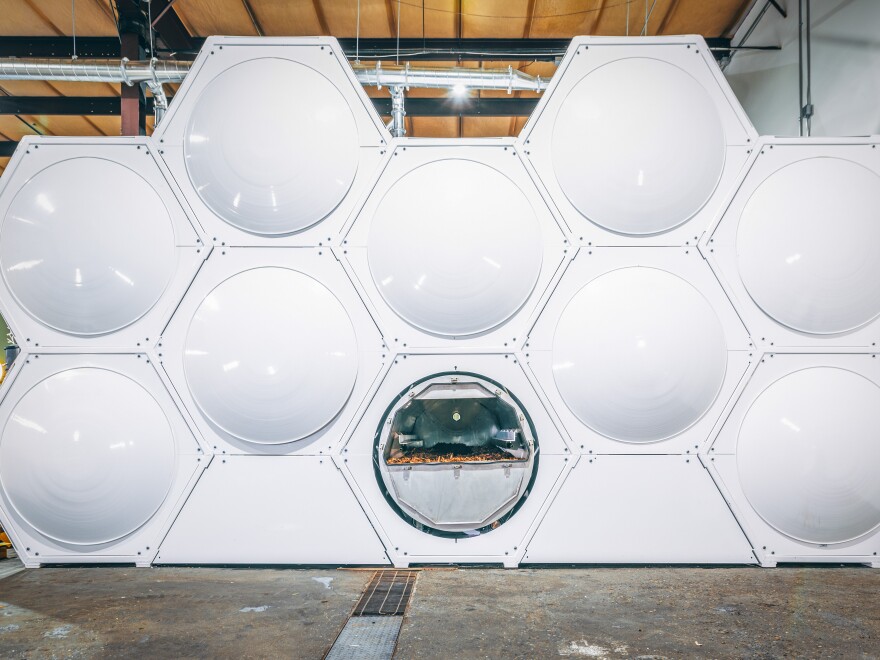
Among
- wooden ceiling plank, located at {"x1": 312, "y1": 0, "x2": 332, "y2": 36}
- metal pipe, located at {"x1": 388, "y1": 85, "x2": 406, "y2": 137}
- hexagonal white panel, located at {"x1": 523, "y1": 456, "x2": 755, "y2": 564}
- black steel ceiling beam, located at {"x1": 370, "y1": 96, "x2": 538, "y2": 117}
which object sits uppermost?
wooden ceiling plank, located at {"x1": 312, "y1": 0, "x2": 332, "y2": 36}

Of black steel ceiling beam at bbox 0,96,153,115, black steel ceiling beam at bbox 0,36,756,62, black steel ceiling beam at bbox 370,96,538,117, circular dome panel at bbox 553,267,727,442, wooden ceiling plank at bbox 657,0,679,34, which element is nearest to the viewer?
circular dome panel at bbox 553,267,727,442

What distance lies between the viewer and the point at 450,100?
4.86 meters

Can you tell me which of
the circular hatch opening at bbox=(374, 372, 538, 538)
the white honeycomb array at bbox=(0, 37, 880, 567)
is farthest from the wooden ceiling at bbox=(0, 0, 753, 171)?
the circular hatch opening at bbox=(374, 372, 538, 538)

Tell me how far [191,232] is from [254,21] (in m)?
2.42

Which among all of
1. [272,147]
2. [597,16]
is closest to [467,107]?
[597,16]

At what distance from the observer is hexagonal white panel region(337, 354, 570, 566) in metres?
2.30

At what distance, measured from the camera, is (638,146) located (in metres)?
2.25

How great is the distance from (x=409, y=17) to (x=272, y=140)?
230cm

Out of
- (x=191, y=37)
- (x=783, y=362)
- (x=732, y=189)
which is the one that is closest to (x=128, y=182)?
(x=191, y=37)

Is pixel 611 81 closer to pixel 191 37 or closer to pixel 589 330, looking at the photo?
pixel 589 330

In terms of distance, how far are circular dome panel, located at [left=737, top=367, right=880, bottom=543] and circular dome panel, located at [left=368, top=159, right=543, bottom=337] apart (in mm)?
1251

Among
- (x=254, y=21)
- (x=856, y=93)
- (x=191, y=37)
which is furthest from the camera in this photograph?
(x=191, y=37)

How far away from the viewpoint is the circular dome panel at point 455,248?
223cm

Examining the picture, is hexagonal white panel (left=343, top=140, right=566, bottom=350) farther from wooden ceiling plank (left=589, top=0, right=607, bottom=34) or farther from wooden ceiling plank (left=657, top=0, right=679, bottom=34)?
wooden ceiling plank (left=657, top=0, right=679, bottom=34)
